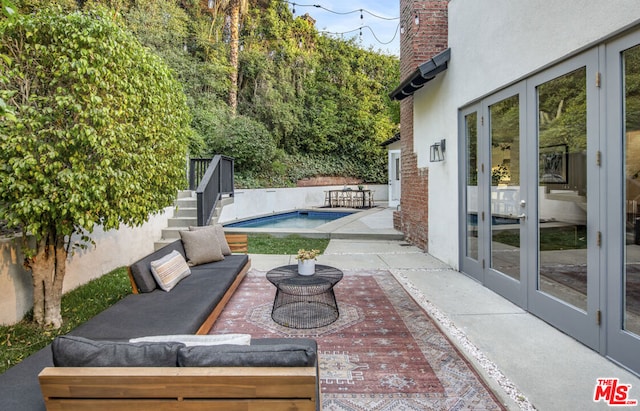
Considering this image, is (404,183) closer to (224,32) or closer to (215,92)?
(215,92)

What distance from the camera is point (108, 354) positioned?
5.46ft

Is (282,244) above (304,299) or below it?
above

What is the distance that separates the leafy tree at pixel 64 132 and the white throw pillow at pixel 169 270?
635 mm

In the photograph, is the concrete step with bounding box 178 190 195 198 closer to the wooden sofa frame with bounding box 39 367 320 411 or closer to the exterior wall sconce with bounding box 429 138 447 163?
the exterior wall sconce with bounding box 429 138 447 163

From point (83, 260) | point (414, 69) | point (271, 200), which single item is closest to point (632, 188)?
point (414, 69)

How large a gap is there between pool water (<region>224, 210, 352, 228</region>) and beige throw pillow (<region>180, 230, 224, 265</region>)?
20.5ft

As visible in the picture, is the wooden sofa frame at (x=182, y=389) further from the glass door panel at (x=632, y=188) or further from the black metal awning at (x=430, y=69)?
the black metal awning at (x=430, y=69)

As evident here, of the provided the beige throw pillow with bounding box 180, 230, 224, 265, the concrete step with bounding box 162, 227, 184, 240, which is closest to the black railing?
the concrete step with bounding box 162, 227, 184, 240

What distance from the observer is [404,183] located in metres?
8.55

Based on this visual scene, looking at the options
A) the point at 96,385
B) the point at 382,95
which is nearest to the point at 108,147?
the point at 96,385

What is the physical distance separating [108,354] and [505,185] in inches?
174

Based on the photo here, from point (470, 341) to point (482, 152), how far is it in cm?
274

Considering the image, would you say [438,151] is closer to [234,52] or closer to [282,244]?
[282,244]

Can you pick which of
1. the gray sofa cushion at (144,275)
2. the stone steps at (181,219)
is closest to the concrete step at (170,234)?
the stone steps at (181,219)
